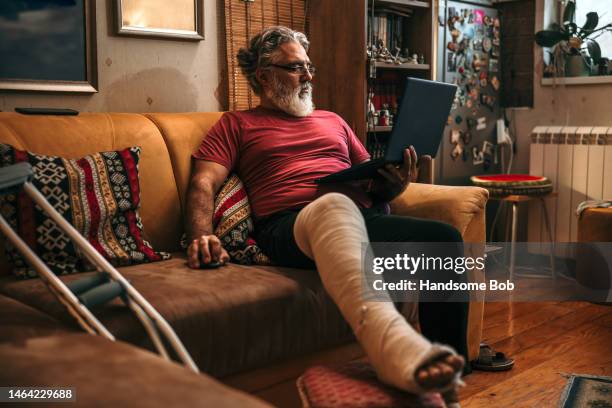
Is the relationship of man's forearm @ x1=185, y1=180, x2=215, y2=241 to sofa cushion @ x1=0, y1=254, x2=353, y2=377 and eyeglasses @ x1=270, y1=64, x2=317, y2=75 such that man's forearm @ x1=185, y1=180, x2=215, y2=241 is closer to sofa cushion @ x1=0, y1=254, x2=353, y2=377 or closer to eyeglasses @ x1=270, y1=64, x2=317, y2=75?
sofa cushion @ x1=0, y1=254, x2=353, y2=377

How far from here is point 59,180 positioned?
1.89 metres

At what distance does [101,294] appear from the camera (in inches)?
58.5

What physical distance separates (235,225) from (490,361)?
1.01 m

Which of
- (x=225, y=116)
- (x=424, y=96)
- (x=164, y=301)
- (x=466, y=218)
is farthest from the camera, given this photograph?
(x=225, y=116)

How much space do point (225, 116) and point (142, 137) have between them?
11.8 inches

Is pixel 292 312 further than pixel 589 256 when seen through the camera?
No

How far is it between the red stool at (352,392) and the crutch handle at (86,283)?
1.63 ft

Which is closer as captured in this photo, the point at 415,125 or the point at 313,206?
the point at 313,206

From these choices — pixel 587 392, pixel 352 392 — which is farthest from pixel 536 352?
pixel 352 392

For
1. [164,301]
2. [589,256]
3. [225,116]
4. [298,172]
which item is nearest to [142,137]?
[225,116]

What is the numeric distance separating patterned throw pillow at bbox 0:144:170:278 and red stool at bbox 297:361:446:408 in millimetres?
778

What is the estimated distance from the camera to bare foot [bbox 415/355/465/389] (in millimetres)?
1296

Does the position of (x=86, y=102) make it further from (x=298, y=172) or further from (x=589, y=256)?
(x=589, y=256)

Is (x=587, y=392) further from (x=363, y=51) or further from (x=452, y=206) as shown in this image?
(x=363, y=51)
